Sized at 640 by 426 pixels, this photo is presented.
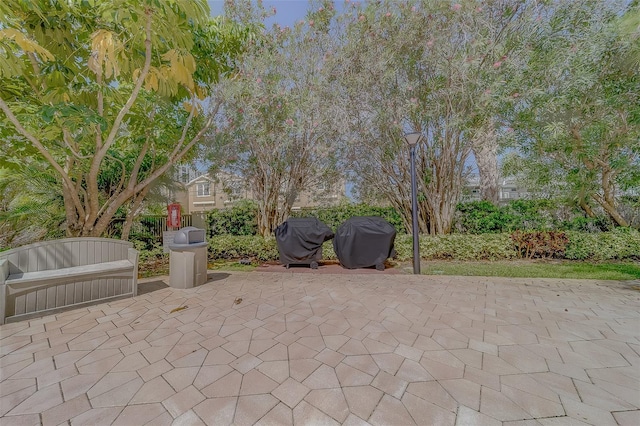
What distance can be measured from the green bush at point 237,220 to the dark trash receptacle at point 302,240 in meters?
2.48

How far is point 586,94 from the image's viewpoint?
234 inches

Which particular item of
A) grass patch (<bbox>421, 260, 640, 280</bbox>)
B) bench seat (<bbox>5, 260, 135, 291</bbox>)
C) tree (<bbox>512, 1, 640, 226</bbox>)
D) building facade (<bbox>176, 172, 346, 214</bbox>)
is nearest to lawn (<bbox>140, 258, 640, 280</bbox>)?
grass patch (<bbox>421, 260, 640, 280</bbox>)

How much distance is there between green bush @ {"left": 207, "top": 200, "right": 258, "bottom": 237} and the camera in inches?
333

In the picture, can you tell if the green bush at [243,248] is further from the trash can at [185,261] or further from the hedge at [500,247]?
the trash can at [185,261]

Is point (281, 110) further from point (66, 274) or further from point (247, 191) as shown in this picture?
point (66, 274)

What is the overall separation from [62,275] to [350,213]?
6684 mm

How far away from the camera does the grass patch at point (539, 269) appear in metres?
5.28

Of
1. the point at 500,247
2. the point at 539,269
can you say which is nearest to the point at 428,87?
the point at 500,247

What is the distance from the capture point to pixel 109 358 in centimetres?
236

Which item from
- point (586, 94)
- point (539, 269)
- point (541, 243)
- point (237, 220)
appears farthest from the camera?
point (237, 220)

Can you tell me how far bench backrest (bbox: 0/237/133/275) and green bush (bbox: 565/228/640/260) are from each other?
10.6 meters

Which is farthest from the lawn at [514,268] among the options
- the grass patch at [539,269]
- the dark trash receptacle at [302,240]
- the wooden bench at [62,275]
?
the wooden bench at [62,275]

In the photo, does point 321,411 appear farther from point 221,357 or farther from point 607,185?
point 607,185

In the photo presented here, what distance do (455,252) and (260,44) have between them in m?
8.18
